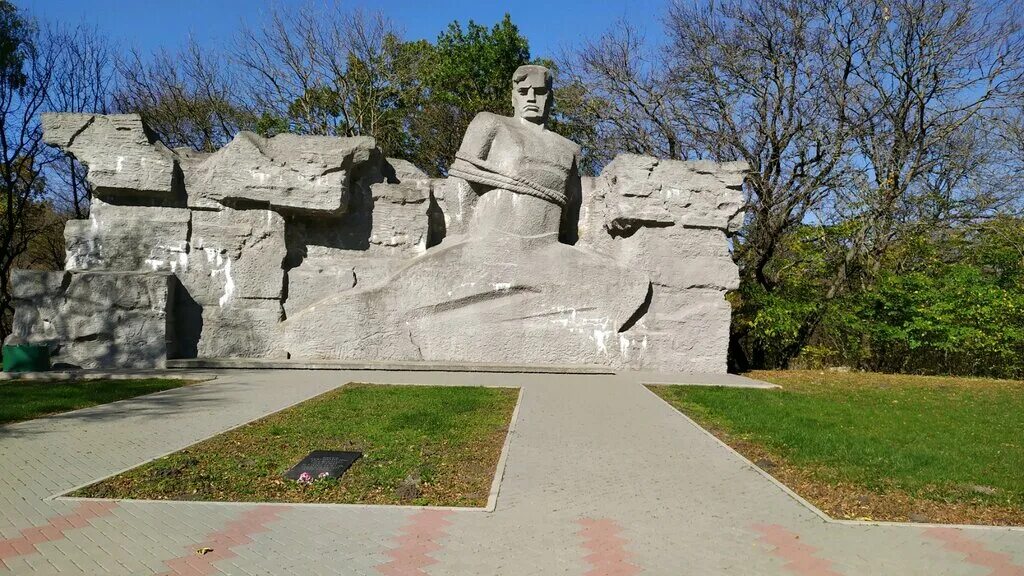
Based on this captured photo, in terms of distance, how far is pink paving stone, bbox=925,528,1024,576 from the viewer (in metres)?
2.85

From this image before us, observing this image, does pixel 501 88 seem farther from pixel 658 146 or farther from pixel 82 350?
pixel 82 350

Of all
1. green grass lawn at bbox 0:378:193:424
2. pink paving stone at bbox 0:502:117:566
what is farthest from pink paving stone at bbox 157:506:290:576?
green grass lawn at bbox 0:378:193:424

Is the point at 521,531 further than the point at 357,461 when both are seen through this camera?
No

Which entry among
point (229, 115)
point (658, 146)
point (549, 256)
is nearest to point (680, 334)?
point (549, 256)

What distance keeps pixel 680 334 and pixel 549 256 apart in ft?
6.80

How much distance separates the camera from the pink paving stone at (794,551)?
278cm

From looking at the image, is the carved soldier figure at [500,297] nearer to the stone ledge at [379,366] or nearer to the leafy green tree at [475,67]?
the stone ledge at [379,366]

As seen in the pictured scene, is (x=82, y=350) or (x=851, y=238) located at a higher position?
(x=851, y=238)

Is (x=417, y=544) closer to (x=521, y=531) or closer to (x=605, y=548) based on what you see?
(x=521, y=531)

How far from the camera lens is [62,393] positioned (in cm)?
665

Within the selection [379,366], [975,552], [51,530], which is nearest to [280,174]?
[379,366]

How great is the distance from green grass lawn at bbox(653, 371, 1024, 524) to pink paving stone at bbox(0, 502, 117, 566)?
377 cm

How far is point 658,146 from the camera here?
A: 14773 mm

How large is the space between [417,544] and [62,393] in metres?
5.49
